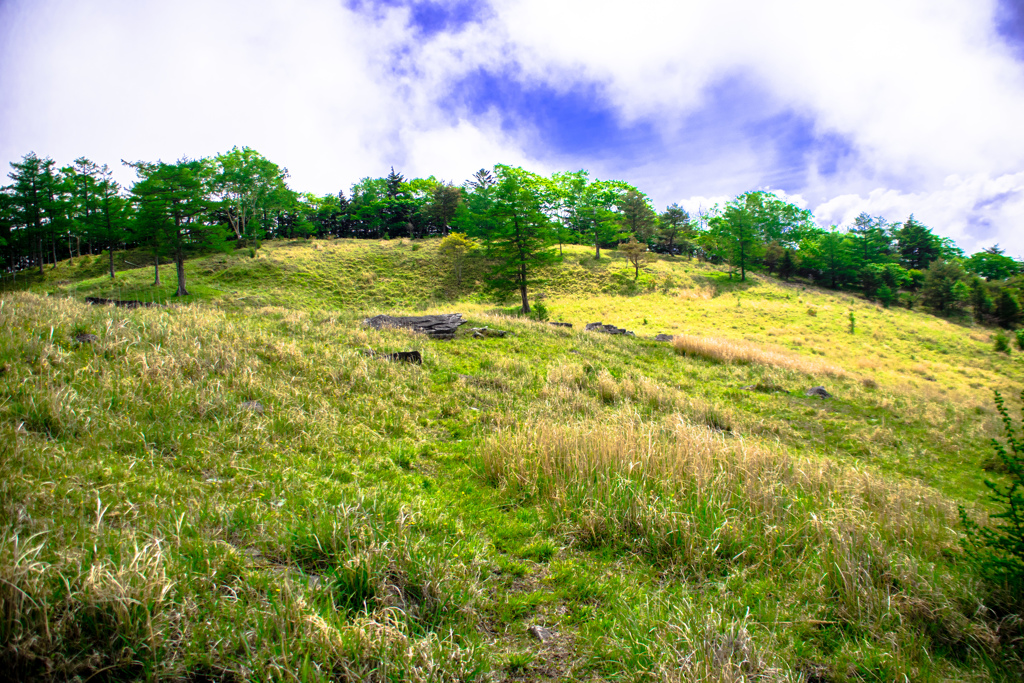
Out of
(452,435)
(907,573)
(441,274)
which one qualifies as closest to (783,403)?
(907,573)

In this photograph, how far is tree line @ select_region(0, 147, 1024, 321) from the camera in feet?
109

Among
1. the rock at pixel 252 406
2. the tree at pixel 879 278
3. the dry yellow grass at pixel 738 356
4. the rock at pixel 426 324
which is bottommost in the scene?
the dry yellow grass at pixel 738 356

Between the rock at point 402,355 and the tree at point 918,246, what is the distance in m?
95.3

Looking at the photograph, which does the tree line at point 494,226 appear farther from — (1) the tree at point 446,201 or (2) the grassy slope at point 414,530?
(2) the grassy slope at point 414,530

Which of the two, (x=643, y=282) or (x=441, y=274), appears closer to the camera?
(x=643, y=282)

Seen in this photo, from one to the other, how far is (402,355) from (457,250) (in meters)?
41.5

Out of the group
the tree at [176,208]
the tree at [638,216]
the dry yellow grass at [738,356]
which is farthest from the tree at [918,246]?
the tree at [176,208]

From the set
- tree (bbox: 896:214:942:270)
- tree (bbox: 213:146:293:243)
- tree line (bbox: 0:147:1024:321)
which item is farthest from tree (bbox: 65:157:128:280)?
tree (bbox: 896:214:942:270)

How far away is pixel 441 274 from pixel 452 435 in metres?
44.5

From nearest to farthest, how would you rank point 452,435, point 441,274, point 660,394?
1. point 452,435
2. point 660,394
3. point 441,274

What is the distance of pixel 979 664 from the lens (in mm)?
2377

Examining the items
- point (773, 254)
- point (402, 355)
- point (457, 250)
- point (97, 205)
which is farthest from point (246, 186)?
point (773, 254)

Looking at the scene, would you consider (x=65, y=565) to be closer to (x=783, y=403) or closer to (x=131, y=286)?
(x=783, y=403)

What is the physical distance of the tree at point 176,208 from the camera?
33.0 meters
